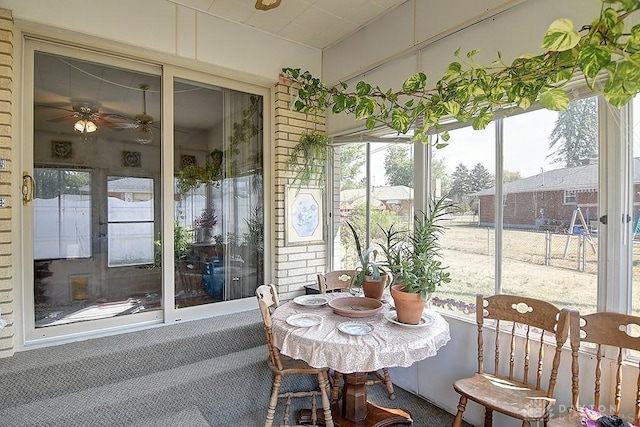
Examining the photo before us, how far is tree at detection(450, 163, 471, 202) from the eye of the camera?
251 cm

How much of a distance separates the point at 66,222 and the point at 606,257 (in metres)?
3.61

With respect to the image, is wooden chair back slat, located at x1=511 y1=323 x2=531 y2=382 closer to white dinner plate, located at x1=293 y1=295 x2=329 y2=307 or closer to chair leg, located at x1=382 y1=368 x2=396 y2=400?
chair leg, located at x1=382 y1=368 x2=396 y2=400

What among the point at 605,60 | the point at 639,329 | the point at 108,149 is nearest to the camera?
the point at 605,60

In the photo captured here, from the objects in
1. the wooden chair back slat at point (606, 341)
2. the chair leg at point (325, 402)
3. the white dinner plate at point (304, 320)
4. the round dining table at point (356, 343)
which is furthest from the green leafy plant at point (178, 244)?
the wooden chair back slat at point (606, 341)

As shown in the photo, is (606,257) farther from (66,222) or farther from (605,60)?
(66,222)

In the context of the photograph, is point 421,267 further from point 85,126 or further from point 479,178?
point 85,126

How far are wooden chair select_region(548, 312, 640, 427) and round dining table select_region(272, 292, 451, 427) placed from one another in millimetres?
633

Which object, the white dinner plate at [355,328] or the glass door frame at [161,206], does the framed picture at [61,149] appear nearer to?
the glass door frame at [161,206]

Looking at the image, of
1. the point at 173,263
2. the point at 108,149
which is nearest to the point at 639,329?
the point at 173,263

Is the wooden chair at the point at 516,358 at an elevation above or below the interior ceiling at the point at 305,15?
below

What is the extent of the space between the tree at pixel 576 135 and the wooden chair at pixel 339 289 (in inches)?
64.5

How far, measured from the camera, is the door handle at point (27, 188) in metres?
2.33

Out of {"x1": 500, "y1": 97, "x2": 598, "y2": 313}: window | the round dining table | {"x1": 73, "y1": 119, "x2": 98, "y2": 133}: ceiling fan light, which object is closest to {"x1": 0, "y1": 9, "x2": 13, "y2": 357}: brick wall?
{"x1": 73, "y1": 119, "x2": 98, "y2": 133}: ceiling fan light

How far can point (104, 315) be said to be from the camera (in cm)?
266
